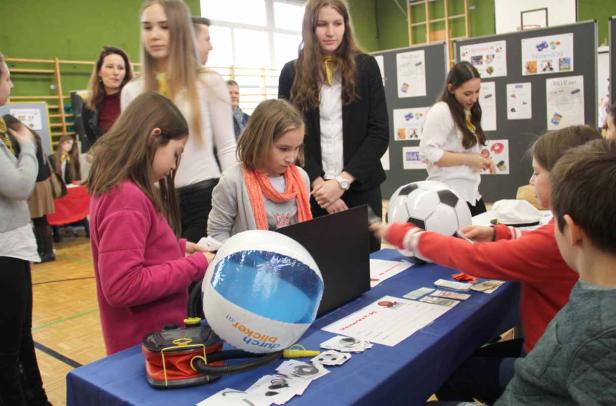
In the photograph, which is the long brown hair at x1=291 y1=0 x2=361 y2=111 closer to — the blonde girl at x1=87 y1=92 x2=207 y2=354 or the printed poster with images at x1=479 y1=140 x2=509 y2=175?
the blonde girl at x1=87 y1=92 x2=207 y2=354

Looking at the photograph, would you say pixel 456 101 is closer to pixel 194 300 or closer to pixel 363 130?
pixel 363 130

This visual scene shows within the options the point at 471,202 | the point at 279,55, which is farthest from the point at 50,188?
the point at 279,55

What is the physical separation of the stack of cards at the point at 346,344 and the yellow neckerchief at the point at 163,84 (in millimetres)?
1146

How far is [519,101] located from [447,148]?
11.9 ft

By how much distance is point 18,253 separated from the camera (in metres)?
1.99

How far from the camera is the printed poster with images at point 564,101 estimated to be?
5855 mm

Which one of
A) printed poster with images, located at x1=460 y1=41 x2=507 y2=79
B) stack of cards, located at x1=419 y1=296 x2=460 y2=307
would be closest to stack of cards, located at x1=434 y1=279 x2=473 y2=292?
stack of cards, located at x1=419 y1=296 x2=460 y2=307

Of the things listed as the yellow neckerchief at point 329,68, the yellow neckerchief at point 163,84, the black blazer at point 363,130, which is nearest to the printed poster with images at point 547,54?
the black blazer at point 363,130

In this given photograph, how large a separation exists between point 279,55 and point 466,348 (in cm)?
1155

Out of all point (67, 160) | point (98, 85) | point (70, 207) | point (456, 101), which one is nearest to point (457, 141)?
point (456, 101)

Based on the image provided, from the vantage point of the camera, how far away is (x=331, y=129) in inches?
98.9

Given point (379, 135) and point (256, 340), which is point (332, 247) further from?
point (379, 135)

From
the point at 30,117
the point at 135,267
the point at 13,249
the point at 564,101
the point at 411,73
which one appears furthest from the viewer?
the point at 30,117

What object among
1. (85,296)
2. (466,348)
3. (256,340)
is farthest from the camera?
(85,296)
